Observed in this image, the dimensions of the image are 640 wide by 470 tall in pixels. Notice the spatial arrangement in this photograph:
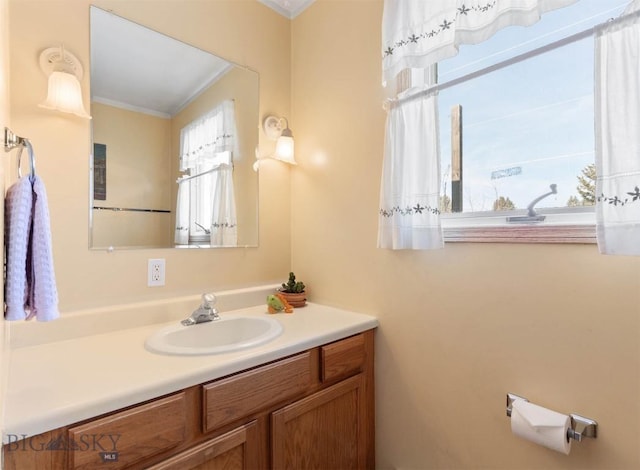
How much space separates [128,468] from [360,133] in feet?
4.65

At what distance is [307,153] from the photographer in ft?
5.90

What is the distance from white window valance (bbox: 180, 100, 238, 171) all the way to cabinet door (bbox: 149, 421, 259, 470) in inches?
43.5

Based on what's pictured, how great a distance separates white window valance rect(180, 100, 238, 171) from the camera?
1.52 m

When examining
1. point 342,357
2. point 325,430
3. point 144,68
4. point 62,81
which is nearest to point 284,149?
point 144,68

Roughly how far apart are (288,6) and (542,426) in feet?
7.10

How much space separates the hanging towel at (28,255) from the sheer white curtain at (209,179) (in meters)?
0.71

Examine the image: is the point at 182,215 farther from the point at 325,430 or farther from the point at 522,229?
the point at 522,229

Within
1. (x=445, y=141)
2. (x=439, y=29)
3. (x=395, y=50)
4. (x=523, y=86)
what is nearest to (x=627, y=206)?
(x=523, y=86)

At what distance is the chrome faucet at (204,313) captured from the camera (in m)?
1.35

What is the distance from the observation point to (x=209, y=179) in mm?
1606

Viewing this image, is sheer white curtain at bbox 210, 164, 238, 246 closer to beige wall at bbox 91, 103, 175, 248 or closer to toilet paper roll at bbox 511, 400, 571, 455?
beige wall at bbox 91, 103, 175, 248

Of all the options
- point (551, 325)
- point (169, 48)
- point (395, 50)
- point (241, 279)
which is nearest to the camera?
point (551, 325)

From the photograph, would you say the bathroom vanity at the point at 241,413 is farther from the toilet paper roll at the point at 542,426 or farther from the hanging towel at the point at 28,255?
the toilet paper roll at the point at 542,426

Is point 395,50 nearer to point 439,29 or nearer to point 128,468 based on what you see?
point 439,29
